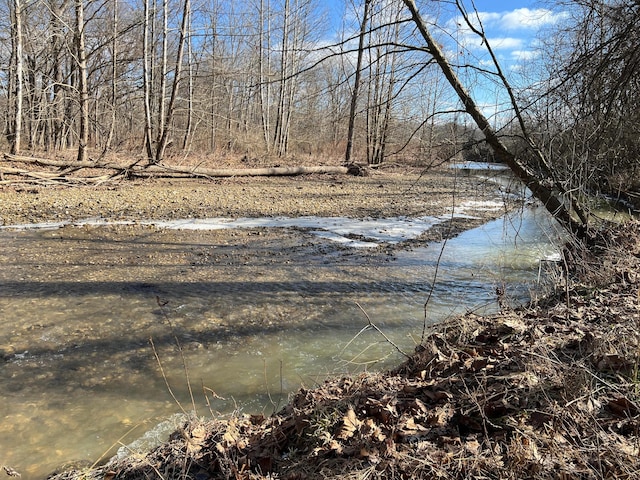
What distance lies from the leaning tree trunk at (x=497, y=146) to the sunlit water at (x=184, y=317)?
1.08 metres

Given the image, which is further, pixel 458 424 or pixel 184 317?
pixel 184 317

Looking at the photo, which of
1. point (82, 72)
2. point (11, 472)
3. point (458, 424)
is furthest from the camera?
point (82, 72)

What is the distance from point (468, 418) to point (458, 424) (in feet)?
0.23

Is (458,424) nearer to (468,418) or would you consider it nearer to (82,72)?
(468,418)

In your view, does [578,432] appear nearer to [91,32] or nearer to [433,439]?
[433,439]

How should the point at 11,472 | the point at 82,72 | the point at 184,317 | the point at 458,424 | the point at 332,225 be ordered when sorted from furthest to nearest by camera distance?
the point at 82,72 → the point at 332,225 → the point at 184,317 → the point at 11,472 → the point at 458,424

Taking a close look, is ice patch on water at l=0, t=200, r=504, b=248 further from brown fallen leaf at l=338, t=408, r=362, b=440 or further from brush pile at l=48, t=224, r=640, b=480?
brown fallen leaf at l=338, t=408, r=362, b=440

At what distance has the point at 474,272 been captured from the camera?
722 cm

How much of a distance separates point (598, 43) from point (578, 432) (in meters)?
7.03

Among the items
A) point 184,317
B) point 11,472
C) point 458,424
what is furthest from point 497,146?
point 11,472

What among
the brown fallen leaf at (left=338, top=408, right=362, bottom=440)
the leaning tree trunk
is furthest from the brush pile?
the leaning tree trunk

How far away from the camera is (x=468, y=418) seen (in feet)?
7.66

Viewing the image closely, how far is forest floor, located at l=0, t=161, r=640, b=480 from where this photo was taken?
78.5 inches

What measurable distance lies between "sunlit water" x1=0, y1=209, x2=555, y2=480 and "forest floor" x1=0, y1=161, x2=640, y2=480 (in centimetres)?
65
